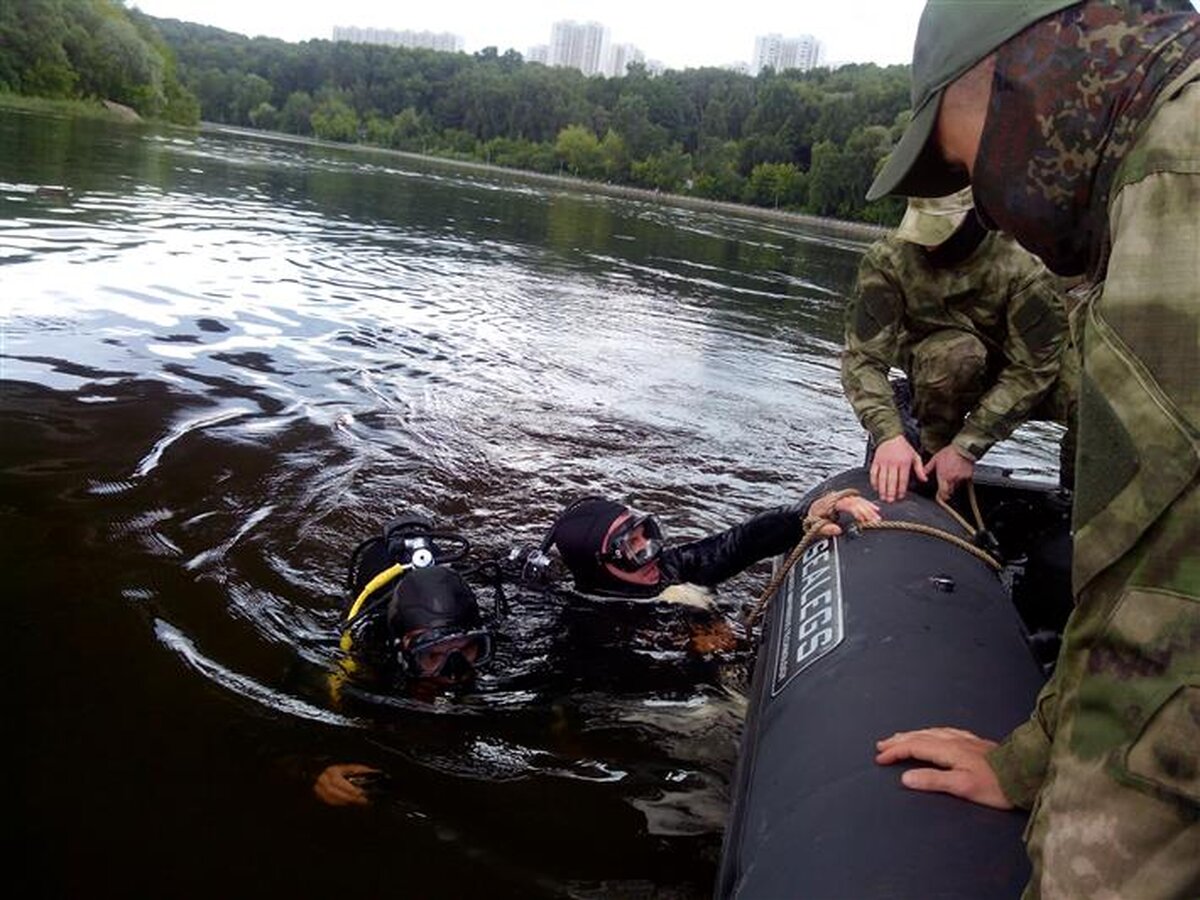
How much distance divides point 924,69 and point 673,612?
2.99m

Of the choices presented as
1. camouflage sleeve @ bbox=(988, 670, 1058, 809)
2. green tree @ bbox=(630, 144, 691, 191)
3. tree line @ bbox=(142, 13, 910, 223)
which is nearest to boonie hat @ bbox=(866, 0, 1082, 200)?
→ camouflage sleeve @ bbox=(988, 670, 1058, 809)

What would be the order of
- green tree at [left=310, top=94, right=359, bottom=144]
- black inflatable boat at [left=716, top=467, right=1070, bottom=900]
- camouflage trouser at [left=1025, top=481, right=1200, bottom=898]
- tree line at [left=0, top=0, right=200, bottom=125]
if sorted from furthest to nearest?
green tree at [left=310, top=94, right=359, bottom=144] < tree line at [left=0, top=0, right=200, bottom=125] < black inflatable boat at [left=716, top=467, right=1070, bottom=900] < camouflage trouser at [left=1025, top=481, right=1200, bottom=898]

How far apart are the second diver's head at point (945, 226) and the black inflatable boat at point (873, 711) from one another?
1224mm

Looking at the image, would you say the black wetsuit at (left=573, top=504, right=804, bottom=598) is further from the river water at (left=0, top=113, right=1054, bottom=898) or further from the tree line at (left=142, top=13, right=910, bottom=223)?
the tree line at (left=142, top=13, right=910, bottom=223)

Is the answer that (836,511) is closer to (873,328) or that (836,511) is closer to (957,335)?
(873,328)

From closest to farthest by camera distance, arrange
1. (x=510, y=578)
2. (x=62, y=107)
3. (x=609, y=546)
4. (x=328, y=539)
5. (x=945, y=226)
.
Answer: (x=945, y=226) → (x=609, y=546) → (x=510, y=578) → (x=328, y=539) → (x=62, y=107)

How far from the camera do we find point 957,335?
4172 mm

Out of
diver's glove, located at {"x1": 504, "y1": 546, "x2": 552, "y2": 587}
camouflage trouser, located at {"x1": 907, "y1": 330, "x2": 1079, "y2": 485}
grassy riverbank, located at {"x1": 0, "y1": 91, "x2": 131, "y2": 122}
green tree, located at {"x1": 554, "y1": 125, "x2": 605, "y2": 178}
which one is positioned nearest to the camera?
diver's glove, located at {"x1": 504, "y1": 546, "x2": 552, "y2": 587}

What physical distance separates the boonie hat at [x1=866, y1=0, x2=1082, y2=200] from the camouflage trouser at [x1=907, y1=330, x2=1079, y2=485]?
2609mm

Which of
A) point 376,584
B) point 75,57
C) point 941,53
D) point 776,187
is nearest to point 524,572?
point 376,584

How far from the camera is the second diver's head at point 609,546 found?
3.88m

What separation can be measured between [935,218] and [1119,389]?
2.84m

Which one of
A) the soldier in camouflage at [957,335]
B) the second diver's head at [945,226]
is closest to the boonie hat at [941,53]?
the soldier in camouflage at [957,335]

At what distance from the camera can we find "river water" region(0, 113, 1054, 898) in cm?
267
